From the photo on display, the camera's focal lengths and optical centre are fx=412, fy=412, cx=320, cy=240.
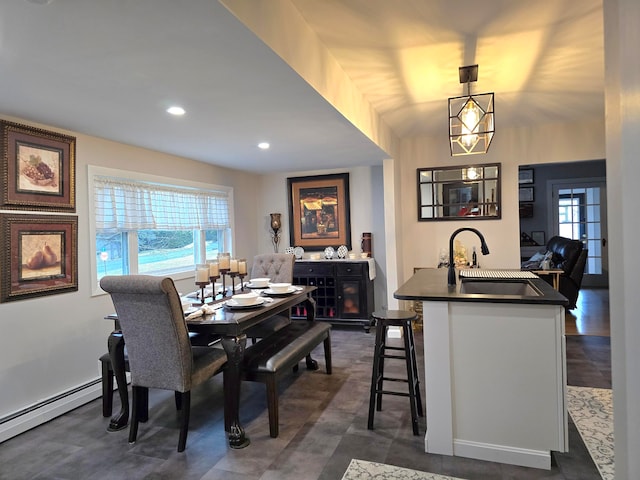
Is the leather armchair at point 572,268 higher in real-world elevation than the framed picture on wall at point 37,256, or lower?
lower

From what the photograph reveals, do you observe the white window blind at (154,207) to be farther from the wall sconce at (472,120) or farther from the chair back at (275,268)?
the wall sconce at (472,120)

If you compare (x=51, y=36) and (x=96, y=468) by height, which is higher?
(x=51, y=36)

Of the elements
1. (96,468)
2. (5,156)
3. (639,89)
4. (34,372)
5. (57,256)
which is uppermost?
(5,156)

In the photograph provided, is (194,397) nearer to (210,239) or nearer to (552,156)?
(210,239)

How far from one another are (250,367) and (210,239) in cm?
274

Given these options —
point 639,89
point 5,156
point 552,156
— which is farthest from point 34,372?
point 552,156

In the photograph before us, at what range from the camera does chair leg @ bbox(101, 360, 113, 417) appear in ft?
9.31

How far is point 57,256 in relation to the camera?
10.1 ft

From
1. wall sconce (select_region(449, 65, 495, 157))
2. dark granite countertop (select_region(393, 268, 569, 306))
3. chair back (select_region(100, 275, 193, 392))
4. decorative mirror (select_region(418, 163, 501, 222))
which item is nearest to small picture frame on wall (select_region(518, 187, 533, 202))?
decorative mirror (select_region(418, 163, 501, 222))

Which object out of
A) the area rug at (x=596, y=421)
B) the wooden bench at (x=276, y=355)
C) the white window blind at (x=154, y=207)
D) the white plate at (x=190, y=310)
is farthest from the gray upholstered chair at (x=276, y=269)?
the area rug at (x=596, y=421)

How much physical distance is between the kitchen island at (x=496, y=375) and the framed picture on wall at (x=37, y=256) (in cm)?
253

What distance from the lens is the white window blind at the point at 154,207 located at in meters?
3.54

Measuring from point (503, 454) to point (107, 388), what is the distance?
2578mm

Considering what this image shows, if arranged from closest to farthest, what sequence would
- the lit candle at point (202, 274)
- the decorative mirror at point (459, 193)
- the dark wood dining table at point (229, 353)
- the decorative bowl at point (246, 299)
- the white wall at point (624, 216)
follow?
the white wall at point (624, 216), the dark wood dining table at point (229, 353), the decorative bowl at point (246, 299), the lit candle at point (202, 274), the decorative mirror at point (459, 193)
